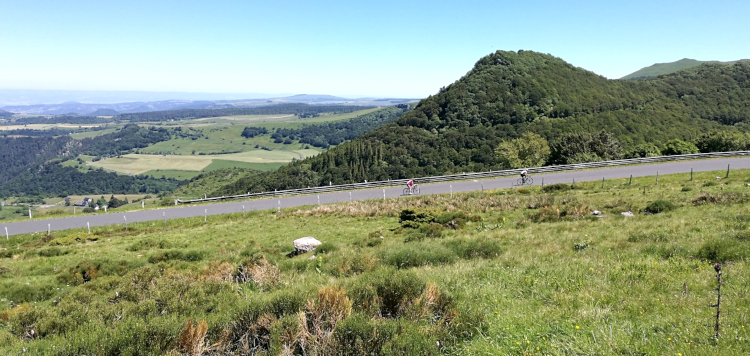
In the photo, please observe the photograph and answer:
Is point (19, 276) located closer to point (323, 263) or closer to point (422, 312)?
point (323, 263)

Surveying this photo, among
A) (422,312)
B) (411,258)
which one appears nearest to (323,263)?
(411,258)

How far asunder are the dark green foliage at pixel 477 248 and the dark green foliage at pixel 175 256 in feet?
36.6

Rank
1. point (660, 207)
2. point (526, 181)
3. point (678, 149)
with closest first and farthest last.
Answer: point (660, 207), point (526, 181), point (678, 149)

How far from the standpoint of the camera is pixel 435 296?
7.11 meters

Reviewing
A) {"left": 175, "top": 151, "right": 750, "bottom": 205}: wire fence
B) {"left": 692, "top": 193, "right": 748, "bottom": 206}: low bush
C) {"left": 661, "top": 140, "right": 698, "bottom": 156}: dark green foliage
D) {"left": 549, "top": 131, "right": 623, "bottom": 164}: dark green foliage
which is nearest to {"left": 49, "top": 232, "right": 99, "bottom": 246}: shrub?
{"left": 175, "top": 151, "right": 750, "bottom": 205}: wire fence

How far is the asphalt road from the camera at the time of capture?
29203 millimetres

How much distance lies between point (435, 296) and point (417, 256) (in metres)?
5.30

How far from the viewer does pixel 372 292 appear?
24.1ft

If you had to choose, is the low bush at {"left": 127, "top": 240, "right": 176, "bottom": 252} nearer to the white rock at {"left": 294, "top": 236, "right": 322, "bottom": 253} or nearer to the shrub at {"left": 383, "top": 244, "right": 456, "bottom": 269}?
the white rock at {"left": 294, "top": 236, "right": 322, "bottom": 253}

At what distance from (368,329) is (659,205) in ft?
→ 60.0

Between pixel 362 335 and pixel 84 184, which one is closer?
pixel 362 335

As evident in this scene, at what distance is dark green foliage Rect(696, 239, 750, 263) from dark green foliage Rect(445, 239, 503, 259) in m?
5.22

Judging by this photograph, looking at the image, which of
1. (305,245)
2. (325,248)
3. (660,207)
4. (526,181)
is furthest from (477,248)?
(526,181)

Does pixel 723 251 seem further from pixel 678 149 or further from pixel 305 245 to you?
pixel 678 149
